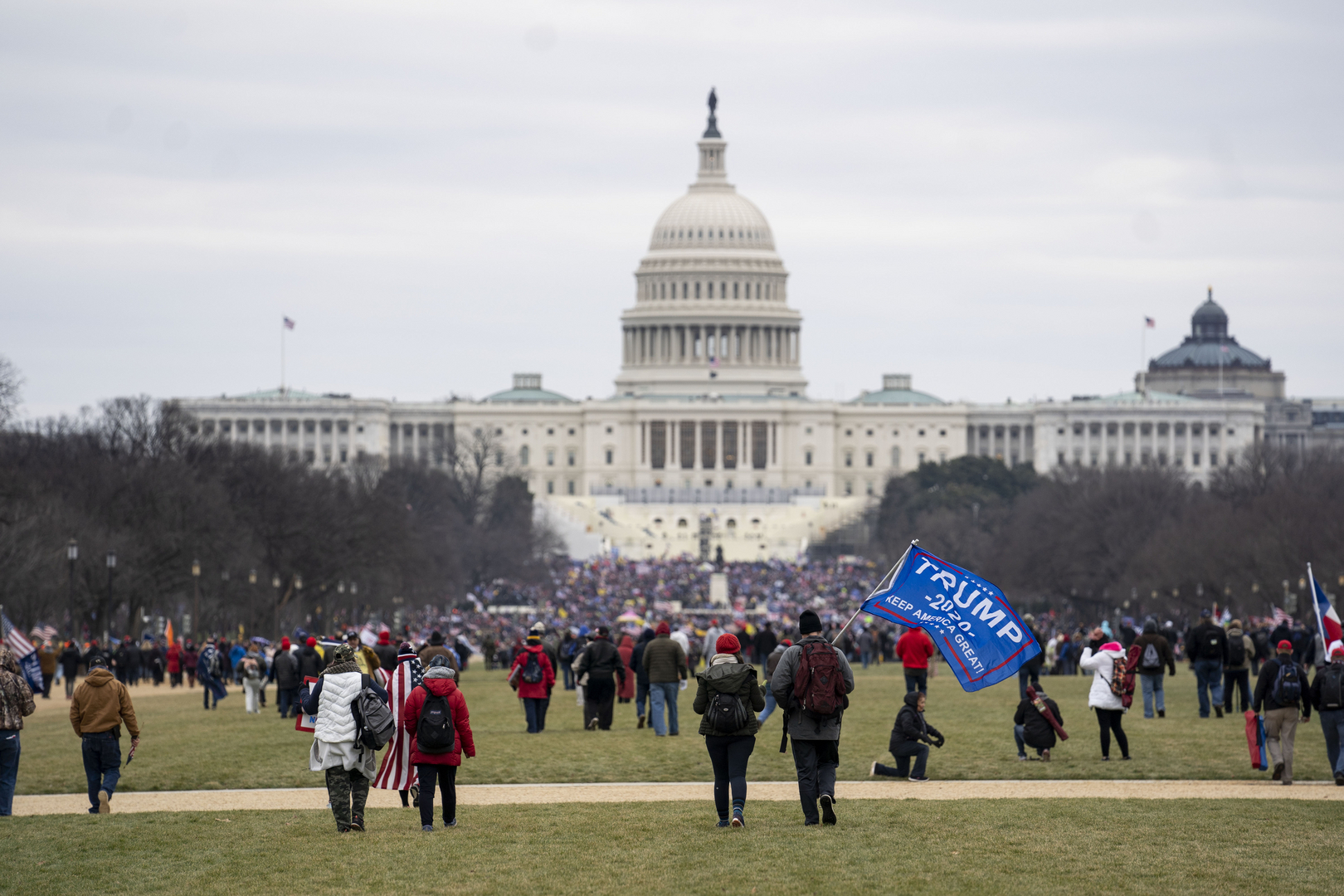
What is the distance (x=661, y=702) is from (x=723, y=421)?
150 metres

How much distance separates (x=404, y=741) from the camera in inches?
752

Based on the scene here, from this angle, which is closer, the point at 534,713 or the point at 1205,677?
the point at 534,713

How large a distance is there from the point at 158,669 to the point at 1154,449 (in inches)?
5252

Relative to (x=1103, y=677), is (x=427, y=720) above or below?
below

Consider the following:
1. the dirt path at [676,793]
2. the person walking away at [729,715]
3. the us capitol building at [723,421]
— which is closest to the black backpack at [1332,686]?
the dirt path at [676,793]

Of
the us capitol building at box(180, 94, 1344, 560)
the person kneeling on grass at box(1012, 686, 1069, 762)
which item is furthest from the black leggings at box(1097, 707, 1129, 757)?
the us capitol building at box(180, 94, 1344, 560)

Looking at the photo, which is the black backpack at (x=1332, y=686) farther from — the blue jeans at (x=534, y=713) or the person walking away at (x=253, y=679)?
the person walking away at (x=253, y=679)

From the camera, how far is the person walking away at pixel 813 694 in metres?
18.1

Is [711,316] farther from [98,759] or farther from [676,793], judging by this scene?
[98,759]

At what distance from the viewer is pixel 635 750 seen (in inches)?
1061

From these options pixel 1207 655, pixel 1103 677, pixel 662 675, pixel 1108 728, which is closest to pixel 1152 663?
pixel 1207 655

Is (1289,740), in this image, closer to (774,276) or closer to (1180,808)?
(1180,808)

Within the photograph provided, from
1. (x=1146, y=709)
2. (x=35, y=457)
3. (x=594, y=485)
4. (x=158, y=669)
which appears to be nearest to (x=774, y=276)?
(x=594, y=485)

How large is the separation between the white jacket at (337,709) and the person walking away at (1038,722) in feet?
29.8
